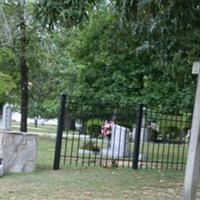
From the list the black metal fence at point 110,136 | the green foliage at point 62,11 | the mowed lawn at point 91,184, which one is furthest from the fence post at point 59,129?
the green foliage at point 62,11

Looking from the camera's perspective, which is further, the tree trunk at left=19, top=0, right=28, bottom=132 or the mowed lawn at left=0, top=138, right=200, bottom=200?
the tree trunk at left=19, top=0, right=28, bottom=132

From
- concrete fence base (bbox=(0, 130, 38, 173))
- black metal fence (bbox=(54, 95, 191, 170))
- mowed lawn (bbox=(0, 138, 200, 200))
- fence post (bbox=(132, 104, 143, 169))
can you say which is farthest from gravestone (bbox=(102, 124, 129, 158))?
concrete fence base (bbox=(0, 130, 38, 173))

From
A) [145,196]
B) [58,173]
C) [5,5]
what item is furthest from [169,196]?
[5,5]

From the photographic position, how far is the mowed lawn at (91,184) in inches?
327

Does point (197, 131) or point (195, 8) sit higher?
point (195, 8)

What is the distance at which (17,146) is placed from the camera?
11188mm

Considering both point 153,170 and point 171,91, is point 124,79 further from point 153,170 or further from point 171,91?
point 153,170

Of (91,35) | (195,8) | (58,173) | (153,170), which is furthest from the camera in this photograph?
(91,35)

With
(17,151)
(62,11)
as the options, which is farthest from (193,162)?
(17,151)

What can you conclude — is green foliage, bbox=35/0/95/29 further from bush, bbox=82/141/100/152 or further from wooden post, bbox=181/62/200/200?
bush, bbox=82/141/100/152

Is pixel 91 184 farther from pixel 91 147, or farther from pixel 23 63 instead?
pixel 23 63

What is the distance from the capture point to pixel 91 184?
9.47 metres

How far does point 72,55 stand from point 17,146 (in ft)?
58.8

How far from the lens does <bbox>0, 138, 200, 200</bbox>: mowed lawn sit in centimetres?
831
